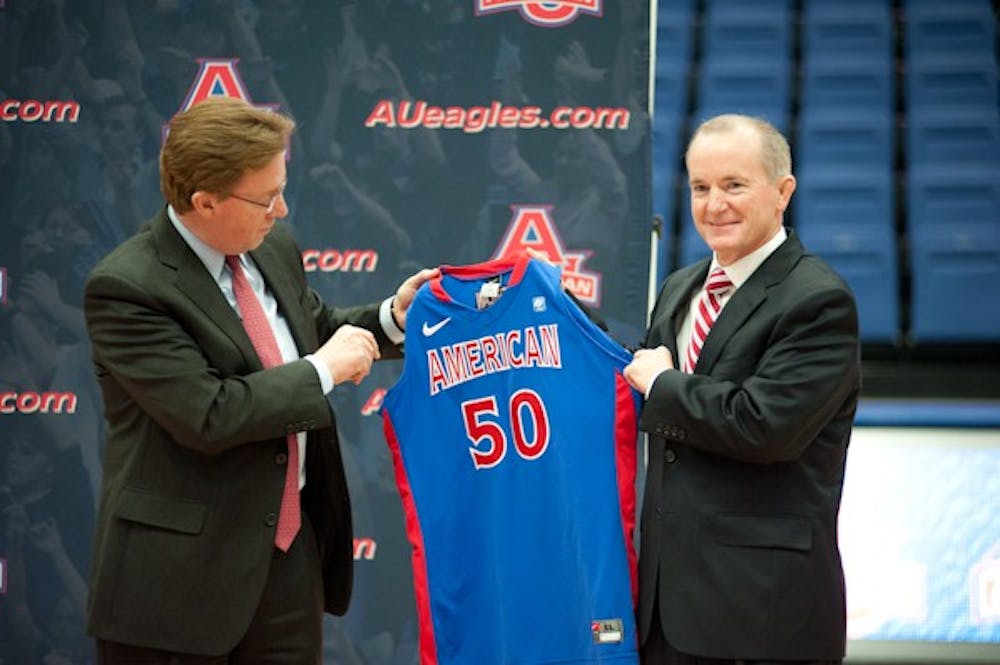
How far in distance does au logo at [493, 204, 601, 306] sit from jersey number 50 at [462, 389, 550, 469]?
52.4 inches

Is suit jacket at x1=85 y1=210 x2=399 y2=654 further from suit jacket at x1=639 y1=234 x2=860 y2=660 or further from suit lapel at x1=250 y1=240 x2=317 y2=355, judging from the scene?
suit jacket at x1=639 y1=234 x2=860 y2=660

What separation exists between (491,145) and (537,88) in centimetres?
23

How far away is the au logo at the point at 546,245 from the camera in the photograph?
4.05 m

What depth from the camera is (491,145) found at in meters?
4.11

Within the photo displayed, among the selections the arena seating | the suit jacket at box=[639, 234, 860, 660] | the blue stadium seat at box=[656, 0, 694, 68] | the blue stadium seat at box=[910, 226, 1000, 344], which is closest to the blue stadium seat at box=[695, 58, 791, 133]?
the arena seating

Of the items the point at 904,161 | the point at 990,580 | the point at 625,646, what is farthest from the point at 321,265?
the point at 904,161

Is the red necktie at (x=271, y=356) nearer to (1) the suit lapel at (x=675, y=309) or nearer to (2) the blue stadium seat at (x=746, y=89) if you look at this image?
(1) the suit lapel at (x=675, y=309)

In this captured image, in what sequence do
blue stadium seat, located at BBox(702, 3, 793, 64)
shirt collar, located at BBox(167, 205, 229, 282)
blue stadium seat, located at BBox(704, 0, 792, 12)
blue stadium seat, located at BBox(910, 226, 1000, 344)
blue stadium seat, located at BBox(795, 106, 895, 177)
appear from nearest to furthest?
shirt collar, located at BBox(167, 205, 229, 282)
blue stadium seat, located at BBox(910, 226, 1000, 344)
blue stadium seat, located at BBox(795, 106, 895, 177)
blue stadium seat, located at BBox(702, 3, 793, 64)
blue stadium seat, located at BBox(704, 0, 792, 12)

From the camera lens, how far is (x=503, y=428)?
108 inches

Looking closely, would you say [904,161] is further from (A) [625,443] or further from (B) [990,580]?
(A) [625,443]

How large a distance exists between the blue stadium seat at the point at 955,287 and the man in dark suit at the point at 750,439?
4.15m

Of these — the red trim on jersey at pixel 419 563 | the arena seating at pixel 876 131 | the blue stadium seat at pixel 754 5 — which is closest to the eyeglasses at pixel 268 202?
the red trim on jersey at pixel 419 563

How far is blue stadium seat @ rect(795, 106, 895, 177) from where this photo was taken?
23.8ft

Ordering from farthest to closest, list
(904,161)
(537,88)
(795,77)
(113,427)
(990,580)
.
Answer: (795,77) → (904,161) → (990,580) → (537,88) → (113,427)
